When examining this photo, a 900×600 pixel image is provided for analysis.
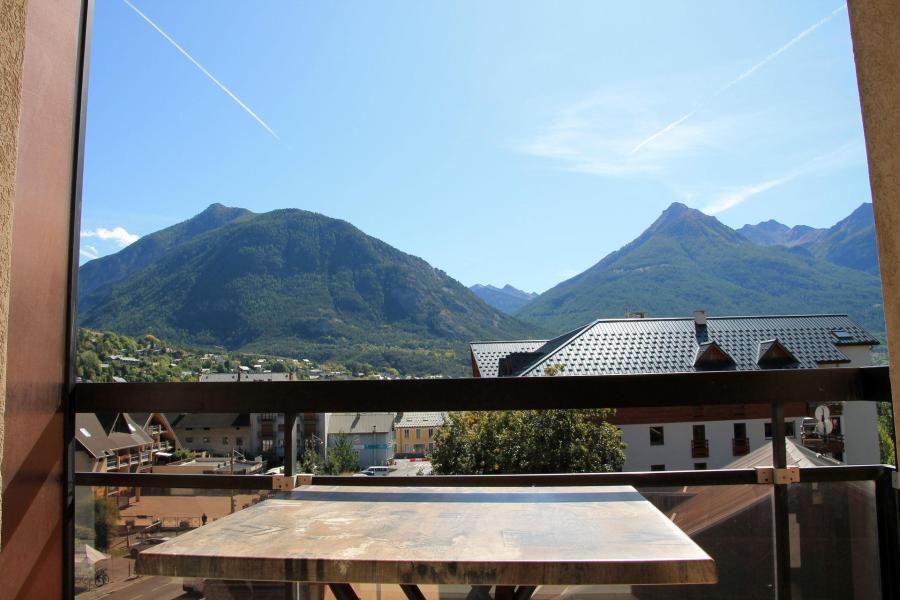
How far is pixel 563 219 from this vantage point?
44.4 metres

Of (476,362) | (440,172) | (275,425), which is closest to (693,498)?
(275,425)

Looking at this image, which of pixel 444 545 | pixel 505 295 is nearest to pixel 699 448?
pixel 444 545

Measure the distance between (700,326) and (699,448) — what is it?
660 inches

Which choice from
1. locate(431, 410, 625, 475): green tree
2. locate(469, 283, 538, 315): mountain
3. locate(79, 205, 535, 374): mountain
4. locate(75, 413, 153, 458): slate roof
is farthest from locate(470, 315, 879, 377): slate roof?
locate(75, 413, 153, 458): slate roof

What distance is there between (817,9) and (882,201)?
15.7 ft

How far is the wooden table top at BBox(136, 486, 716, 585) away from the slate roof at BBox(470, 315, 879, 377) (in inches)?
776

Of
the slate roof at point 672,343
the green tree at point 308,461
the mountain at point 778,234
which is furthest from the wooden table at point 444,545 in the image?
the mountain at point 778,234

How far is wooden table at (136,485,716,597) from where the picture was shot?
0.75m

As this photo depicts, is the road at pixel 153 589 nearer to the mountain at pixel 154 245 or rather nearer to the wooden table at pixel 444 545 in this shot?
the wooden table at pixel 444 545

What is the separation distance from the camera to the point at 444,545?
821 mm

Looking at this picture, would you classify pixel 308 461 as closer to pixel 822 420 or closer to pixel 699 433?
pixel 822 420

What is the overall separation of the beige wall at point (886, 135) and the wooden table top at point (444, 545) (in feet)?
1.37

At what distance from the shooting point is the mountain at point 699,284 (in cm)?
3062

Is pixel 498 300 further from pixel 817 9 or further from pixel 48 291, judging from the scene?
pixel 48 291
